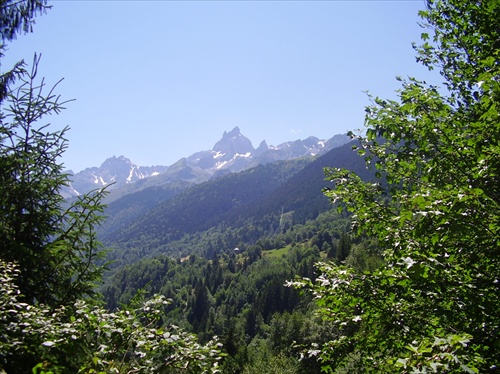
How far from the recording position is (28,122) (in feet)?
43.0

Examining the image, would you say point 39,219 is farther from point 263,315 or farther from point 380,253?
point 263,315

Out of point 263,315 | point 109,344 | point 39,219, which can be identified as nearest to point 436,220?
point 109,344

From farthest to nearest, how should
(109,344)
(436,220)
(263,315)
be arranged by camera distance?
(263,315) < (109,344) < (436,220)

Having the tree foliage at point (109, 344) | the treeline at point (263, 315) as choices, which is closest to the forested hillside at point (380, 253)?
the tree foliage at point (109, 344)

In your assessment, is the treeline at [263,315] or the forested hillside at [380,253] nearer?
the forested hillside at [380,253]

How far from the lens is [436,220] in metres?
5.61

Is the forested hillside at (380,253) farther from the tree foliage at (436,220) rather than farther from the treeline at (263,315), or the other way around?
the treeline at (263,315)

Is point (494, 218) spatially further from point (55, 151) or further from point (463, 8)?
point (55, 151)

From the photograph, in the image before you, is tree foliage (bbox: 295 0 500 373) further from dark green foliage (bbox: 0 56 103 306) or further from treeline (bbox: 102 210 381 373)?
treeline (bbox: 102 210 381 373)

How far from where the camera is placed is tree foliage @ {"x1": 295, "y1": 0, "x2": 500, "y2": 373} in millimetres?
5809

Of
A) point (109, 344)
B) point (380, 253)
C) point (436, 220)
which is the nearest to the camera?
point (436, 220)

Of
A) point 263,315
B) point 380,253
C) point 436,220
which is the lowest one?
point 263,315

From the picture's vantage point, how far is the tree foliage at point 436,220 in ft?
19.1

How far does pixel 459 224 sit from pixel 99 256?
1258cm
